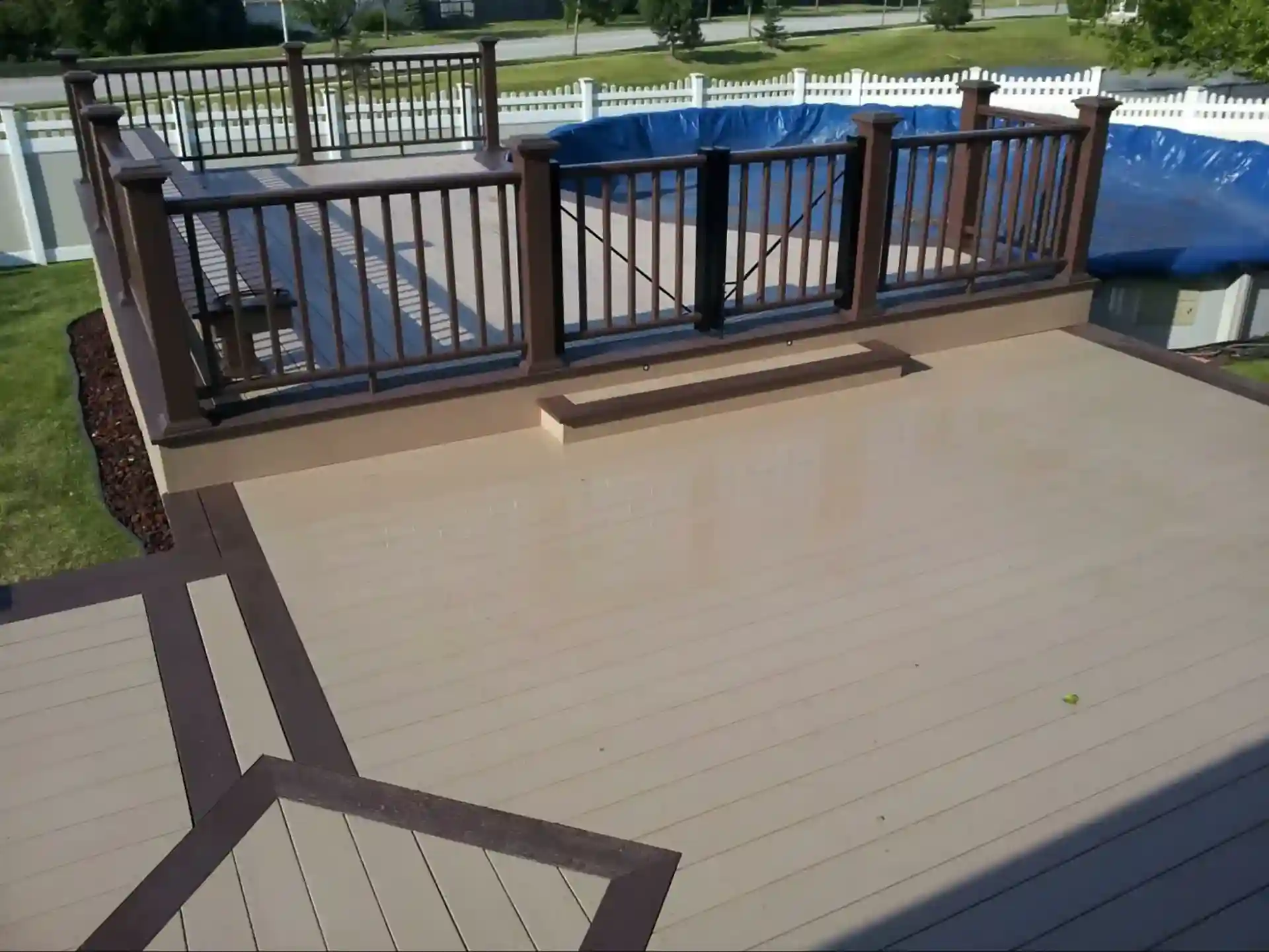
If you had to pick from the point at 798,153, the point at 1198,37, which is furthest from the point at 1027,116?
the point at 1198,37

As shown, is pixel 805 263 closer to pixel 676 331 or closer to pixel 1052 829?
pixel 676 331

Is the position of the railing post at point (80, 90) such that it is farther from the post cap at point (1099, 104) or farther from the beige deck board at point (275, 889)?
the post cap at point (1099, 104)

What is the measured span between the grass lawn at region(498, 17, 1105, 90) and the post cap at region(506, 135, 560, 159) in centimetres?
1448

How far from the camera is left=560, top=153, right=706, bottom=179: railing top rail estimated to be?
4176 mm

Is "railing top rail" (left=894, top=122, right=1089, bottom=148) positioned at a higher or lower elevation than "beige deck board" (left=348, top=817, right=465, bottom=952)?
higher

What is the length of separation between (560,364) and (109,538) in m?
2.16

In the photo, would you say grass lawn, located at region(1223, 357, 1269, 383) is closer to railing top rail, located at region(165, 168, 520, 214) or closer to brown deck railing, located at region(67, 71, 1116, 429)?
brown deck railing, located at region(67, 71, 1116, 429)

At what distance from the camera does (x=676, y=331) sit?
4.90 metres

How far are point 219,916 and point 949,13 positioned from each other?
28865 millimetres

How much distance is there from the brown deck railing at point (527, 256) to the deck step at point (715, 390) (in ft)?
0.68

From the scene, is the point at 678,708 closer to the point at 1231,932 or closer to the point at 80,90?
the point at 1231,932

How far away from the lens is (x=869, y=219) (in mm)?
4840

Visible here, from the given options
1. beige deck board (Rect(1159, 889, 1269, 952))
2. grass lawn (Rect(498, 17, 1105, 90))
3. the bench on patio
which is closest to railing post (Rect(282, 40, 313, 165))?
the bench on patio

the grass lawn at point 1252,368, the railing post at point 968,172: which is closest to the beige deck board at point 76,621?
the railing post at point 968,172
